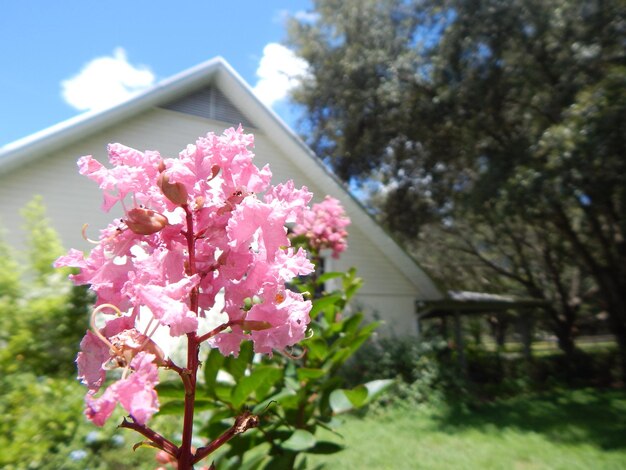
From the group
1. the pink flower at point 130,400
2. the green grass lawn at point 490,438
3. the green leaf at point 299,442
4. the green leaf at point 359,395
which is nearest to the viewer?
the pink flower at point 130,400

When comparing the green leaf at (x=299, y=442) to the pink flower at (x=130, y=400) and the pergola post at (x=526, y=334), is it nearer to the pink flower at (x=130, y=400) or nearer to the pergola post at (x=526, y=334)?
the pink flower at (x=130, y=400)

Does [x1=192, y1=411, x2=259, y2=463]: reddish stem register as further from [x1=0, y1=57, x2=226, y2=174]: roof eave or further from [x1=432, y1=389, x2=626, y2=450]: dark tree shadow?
[x1=432, y1=389, x2=626, y2=450]: dark tree shadow

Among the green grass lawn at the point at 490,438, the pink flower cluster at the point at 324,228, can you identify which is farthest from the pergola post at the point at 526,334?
Result: the pink flower cluster at the point at 324,228

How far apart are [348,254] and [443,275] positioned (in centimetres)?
1158

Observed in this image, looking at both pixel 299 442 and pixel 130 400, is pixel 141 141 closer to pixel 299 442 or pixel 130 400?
pixel 299 442

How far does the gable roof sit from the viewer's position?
5.64 metres

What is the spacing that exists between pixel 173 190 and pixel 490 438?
6.33 m

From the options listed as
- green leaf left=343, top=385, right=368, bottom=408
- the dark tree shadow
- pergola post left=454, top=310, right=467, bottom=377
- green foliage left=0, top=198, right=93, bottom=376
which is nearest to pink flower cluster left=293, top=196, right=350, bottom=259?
green leaf left=343, top=385, right=368, bottom=408

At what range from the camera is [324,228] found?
10.8ft

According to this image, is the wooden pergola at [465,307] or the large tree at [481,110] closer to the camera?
the large tree at [481,110]

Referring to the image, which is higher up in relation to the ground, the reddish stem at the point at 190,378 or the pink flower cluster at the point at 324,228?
the pink flower cluster at the point at 324,228

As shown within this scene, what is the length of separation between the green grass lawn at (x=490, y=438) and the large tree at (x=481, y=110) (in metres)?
3.70

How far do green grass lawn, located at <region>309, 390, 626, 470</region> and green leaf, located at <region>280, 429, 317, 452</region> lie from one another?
225 cm

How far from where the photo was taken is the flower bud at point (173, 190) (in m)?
0.71
